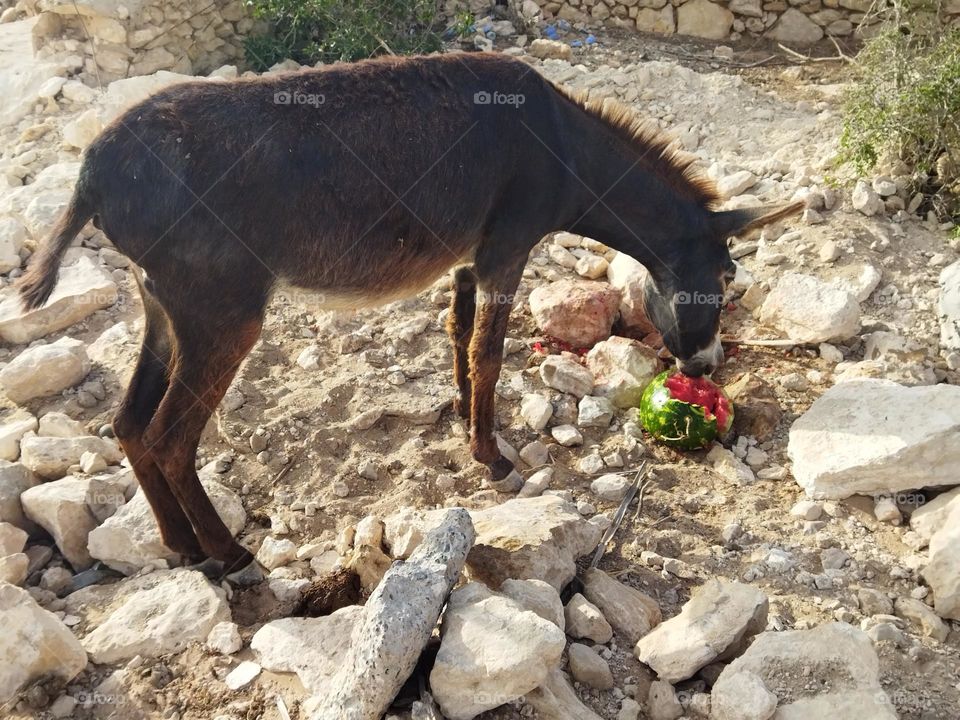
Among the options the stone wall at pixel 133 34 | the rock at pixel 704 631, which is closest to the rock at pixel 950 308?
the rock at pixel 704 631

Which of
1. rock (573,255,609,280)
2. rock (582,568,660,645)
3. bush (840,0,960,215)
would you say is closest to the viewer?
rock (582,568,660,645)

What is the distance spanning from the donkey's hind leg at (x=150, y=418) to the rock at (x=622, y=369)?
233 cm

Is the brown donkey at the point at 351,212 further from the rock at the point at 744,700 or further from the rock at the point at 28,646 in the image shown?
the rock at the point at 744,700

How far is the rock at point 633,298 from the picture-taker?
5.27m

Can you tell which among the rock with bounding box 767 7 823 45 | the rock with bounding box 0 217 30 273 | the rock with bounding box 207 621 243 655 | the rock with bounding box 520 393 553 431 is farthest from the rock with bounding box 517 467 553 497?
the rock with bounding box 767 7 823 45

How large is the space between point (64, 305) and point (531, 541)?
11.7ft

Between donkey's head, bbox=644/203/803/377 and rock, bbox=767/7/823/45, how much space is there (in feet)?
19.1

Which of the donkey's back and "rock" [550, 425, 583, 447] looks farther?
"rock" [550, 425, 583, 447]

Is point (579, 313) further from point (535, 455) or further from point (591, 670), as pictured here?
point (591, 670)

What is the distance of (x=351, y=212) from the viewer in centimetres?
370

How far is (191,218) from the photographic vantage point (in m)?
3.39

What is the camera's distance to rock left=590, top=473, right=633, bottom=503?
4.23 meters

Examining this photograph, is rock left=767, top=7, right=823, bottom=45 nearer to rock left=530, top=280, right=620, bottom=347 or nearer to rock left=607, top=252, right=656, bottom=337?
rock left=607, top=252, right=656, bottom=337

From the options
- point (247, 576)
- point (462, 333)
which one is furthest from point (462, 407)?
point (247, 576)
